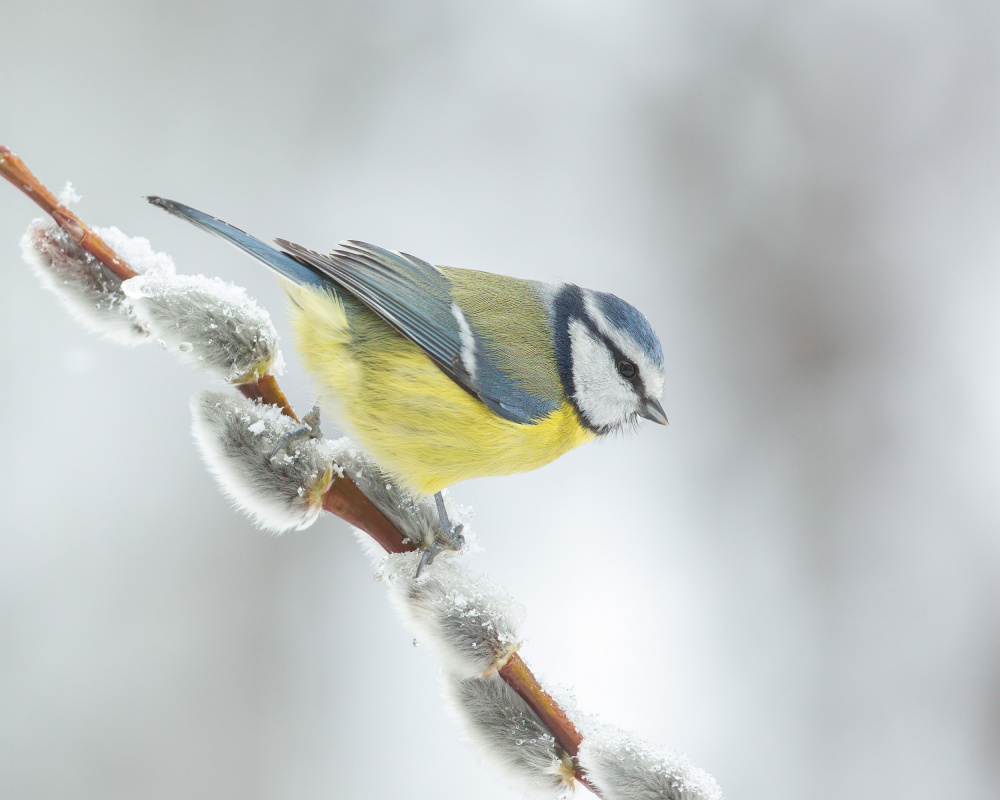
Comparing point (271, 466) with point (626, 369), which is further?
point (626, 369)

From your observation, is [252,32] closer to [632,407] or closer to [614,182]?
[614,182]

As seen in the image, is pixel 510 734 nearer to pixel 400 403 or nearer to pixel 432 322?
pixel 400 403

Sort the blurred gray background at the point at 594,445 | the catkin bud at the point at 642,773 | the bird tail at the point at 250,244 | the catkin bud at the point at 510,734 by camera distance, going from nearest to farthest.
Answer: the catkin bud at the point at 642,773
the catkin bud at the point at 510,734
the bird tail at the point at 250,244
the blurred gray background at the point at 594,445

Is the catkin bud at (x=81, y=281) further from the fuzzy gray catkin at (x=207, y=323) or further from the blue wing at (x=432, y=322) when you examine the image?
the blue wing at (x=432, y=322)

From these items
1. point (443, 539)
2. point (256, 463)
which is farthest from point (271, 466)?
point (443, 539)

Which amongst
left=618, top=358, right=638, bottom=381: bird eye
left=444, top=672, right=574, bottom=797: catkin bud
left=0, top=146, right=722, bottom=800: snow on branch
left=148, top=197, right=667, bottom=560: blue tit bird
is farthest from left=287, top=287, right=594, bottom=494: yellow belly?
left=444, top=672, right=574, bottom=797: catkin bud

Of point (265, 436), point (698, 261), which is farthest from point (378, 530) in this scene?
point (698, 261)

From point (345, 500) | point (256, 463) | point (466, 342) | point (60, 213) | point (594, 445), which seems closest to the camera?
point (60, 213)

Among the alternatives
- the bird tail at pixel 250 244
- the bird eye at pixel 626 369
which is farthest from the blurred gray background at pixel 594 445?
the bird tail at pixel 250 244
